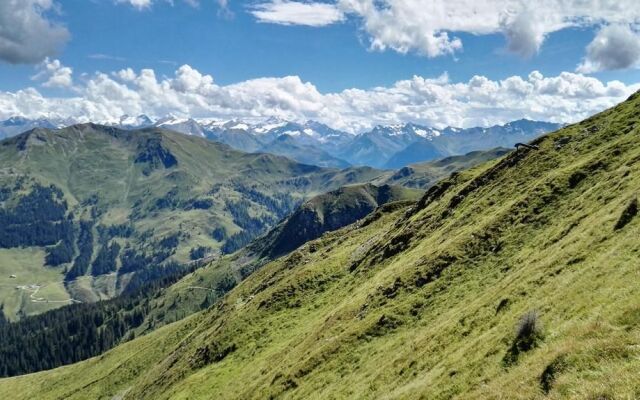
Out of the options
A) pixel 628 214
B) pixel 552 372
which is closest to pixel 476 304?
pixel 628 214

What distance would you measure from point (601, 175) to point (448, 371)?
4452cm

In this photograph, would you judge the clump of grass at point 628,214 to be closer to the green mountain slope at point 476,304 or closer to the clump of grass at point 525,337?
the green mountain slope at point 476,304

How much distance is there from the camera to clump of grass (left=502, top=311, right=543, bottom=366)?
3041 centimetres

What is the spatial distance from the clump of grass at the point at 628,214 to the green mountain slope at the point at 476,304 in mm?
116

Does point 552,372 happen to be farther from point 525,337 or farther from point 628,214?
point 628,214

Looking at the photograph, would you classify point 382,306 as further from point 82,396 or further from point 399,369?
point 82,396

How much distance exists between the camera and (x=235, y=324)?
104 metres

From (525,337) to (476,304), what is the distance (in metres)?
15.9

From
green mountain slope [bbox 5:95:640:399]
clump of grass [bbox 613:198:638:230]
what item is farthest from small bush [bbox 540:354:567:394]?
clump of grass [bbox 613:198:638:230]

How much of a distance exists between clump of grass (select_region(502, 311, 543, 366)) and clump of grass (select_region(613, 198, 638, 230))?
645 inches

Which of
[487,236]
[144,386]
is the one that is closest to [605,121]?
[487,236]

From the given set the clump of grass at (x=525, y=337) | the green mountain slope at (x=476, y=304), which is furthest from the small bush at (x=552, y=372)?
the clump of grass at (x=525, y=337)

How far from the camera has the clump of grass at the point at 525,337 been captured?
99.8ft

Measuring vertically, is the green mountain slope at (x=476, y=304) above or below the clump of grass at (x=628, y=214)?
below
